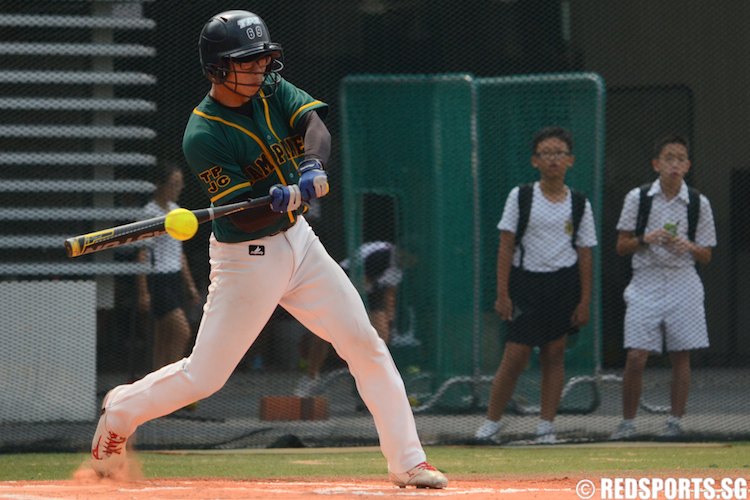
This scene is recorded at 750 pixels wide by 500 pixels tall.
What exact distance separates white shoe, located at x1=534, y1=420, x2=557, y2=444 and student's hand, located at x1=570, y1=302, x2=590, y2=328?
2.02ft

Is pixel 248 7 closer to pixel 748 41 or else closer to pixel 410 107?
pixel 410 107

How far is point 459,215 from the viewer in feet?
31.7

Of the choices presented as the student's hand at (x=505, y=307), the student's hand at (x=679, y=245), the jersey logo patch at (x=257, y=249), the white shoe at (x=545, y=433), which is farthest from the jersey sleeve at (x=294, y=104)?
the student's hand at (x=679, y=245)

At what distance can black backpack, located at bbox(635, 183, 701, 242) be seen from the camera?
821cm

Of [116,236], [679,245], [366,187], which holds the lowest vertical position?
[679,245]

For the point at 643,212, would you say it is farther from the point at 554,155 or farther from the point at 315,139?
the point at 315,139

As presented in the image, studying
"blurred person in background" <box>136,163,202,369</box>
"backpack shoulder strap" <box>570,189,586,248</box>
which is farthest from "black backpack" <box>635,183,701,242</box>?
"blurred person in background" <box>136,163,202,369</box>

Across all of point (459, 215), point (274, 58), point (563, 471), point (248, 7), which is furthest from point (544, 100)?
point (274, 58)

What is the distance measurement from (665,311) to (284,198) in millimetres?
3923

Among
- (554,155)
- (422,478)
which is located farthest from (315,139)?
(554,155)

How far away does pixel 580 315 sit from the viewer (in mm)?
8156

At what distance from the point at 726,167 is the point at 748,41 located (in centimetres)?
83

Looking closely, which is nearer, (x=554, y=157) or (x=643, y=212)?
(x=554, y=157)

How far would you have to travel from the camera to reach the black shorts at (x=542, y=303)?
26.6ft
